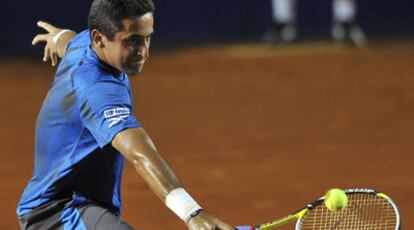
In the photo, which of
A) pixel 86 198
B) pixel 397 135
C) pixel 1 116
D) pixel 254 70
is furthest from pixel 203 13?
pixel 86 198

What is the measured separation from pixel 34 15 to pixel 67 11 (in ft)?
1.80

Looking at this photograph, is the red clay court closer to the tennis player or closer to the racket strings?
the racket strings

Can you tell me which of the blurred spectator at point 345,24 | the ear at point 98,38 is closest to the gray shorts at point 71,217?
the ear at point 98,38

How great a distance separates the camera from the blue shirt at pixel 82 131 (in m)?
3.91

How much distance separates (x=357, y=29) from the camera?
1544 cm

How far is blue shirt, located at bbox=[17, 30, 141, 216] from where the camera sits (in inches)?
154

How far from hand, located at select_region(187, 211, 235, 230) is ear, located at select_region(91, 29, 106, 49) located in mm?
1105

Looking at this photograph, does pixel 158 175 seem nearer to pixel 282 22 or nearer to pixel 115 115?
pixel 115 115

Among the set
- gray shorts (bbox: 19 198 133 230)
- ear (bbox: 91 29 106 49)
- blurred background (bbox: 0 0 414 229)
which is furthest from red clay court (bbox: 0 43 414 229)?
ear (bbox: 91 29 106 49)

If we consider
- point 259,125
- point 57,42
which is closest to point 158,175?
point 57,42

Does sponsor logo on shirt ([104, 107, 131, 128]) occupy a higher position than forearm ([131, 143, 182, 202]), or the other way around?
sponsor logo on shirt ([104, 107, 131, 128])

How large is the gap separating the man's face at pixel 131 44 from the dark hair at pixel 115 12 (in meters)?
0.02

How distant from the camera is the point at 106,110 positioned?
3863mm

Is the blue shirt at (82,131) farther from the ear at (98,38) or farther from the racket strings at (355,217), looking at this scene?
the racket strings at (355,217)
